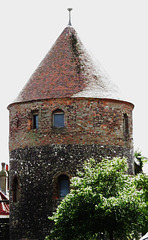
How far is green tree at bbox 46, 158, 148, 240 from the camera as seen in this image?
80.6 feet

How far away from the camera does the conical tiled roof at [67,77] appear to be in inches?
1222

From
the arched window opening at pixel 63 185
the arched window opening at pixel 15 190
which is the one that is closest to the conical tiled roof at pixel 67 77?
the arched window opening at pixel 63 185

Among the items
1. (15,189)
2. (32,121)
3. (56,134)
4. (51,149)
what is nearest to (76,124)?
(56,134)

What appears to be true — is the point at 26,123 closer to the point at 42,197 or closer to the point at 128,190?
the point at 42,197

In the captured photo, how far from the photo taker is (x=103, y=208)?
79.3 feet

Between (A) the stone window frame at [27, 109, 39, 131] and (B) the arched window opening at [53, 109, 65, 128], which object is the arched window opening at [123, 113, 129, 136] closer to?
(B) the arched window opening at [53, 109, 65, 128]

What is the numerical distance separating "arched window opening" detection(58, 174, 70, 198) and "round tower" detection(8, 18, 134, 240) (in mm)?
50

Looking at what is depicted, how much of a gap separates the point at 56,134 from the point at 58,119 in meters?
0.81

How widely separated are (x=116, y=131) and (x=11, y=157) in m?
5.78

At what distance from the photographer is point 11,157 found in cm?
3209

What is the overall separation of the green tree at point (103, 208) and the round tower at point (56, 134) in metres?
4.23

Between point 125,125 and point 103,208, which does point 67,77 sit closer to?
point 125,125

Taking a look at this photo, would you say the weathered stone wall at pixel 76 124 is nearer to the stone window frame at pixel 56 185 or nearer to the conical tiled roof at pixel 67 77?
the conical tiled roof at pixel 67 77

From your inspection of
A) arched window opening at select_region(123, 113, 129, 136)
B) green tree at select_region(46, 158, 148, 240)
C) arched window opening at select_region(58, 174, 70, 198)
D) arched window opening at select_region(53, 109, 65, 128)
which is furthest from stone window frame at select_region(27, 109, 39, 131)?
green tree at select_region(46, 158, 148, 240)
